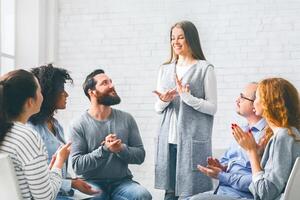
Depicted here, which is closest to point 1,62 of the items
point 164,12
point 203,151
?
point 164,12

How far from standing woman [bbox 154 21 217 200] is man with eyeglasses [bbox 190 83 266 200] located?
342mm

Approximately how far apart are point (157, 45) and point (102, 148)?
1.63 metres

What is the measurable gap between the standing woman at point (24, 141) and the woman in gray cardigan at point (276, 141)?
872mm

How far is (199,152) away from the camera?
3520 mm

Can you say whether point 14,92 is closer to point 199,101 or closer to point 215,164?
point 215,164

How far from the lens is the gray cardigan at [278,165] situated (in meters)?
2.38

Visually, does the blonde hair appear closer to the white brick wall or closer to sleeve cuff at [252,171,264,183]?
sleeve cuff at [252,171,264,183]

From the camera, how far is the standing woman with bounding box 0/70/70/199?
7.23 ft

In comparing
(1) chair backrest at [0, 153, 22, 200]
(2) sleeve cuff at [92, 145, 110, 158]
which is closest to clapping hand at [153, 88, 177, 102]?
(2) sleeve cuff at [92, 145, 110, 158]

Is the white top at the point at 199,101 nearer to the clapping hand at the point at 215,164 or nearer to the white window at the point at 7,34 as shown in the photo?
the clapping hand at the point at 215,164

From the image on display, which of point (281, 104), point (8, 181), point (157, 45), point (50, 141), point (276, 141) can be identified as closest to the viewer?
point (8, 181)

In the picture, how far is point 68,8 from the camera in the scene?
15.9 ft

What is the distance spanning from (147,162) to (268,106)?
224 cm

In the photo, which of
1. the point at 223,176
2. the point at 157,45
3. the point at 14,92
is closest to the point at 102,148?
the point at 223,176
